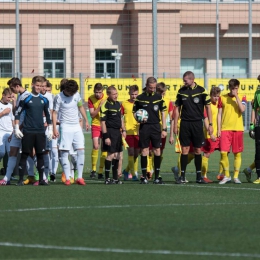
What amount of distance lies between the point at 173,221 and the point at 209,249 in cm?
198

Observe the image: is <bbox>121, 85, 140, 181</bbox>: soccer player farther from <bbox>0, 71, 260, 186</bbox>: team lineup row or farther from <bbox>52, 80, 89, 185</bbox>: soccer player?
<bbox>52, 80, 89, 185</bbox>: soccer player

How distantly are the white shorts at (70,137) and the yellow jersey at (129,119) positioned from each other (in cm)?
218

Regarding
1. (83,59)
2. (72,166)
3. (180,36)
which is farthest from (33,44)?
(72,166)

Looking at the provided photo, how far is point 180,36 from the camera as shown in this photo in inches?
2122

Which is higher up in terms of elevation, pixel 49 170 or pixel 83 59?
pixel 83 59

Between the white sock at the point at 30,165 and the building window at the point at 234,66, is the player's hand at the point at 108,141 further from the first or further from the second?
the building window at the point at 234,66

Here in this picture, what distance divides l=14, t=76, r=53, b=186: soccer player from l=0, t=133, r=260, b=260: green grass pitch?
61 centimetres

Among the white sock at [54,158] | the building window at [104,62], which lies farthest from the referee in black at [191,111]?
the building window at [104,62]

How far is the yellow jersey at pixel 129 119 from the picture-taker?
760 inches

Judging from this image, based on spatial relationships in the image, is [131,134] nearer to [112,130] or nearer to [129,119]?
[129,119]

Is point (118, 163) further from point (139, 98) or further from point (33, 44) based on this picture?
point (33, 44)

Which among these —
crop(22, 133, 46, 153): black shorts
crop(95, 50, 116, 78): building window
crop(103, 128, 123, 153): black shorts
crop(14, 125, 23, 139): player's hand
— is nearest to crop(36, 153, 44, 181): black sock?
crop(22, 133, 46, 153): black shorts

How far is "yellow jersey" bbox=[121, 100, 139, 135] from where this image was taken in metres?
19.3

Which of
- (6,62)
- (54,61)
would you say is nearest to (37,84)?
(6,62)
